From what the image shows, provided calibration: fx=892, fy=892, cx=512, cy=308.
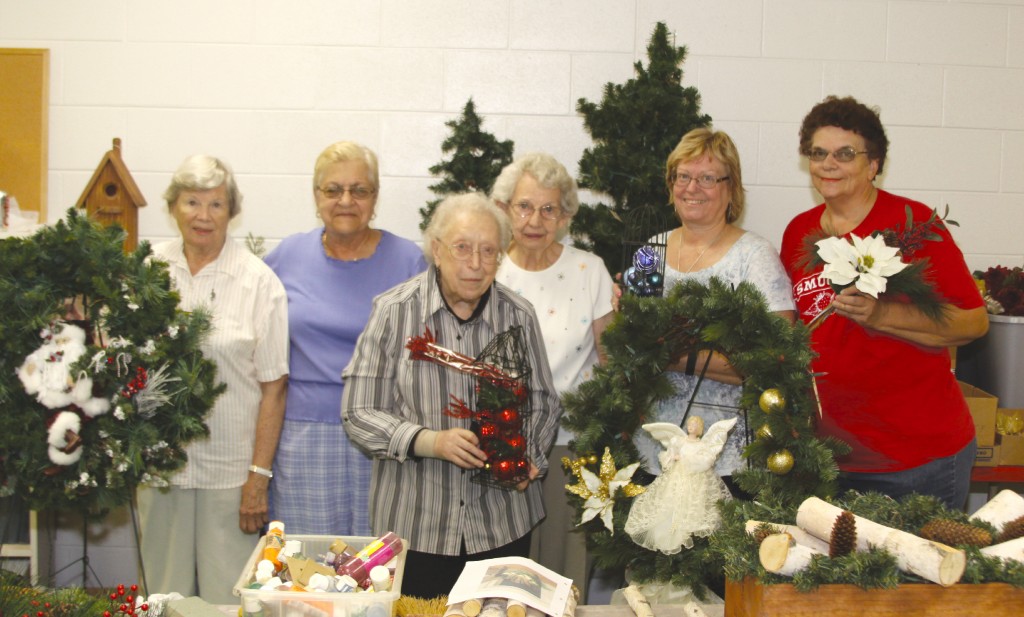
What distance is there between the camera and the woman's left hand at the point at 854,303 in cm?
221

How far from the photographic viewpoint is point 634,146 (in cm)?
332

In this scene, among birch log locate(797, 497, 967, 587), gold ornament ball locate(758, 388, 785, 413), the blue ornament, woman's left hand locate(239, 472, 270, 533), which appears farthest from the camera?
woman's left hand locate(239, 472, 270, 533)

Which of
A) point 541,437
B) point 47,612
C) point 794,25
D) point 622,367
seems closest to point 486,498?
point 541,437

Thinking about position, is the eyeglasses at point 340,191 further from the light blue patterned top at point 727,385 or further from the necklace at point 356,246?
the light blue patterned top at point 727,385

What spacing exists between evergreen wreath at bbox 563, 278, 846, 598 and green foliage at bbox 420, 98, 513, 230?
1433 millimetres

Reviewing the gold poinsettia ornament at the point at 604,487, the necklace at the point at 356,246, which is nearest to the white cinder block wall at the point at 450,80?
the necklace at the point at 356,246

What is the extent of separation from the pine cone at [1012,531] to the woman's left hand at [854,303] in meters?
0.68

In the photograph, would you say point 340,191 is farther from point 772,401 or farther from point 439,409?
point 772,401

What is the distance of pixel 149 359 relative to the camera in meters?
2.00

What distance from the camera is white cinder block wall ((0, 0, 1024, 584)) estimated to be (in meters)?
3.71

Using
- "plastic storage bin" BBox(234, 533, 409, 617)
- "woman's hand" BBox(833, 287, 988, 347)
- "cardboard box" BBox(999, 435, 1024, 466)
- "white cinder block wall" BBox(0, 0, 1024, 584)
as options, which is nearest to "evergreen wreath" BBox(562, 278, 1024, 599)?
"woman's hand" BBox(833, 287, 988, 347)

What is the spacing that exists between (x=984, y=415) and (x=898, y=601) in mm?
1936

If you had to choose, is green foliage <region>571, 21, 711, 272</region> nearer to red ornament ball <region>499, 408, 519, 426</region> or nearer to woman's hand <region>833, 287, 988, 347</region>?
woman's hand <region>833, 287, 988, 347</region>

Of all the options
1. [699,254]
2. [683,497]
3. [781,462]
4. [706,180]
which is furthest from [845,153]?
[683,497]
